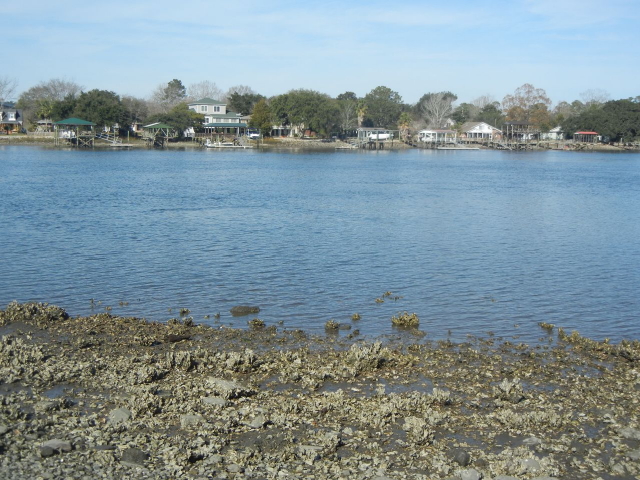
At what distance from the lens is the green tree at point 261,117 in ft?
417

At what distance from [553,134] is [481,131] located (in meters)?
22.1

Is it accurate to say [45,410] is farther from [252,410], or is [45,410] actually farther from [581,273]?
[581,273]

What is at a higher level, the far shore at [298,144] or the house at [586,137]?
the house at [586,137]

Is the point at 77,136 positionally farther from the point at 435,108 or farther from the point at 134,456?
the point at 134,456

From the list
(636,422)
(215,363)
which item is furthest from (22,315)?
(636,422)

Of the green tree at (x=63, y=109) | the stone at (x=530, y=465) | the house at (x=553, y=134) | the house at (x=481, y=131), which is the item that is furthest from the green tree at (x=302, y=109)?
the stone at (x=530, y=465)

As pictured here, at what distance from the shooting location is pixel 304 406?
39.2ft

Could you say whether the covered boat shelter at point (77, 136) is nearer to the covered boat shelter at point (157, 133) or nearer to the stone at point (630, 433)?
the covered boat shelter at point (157, 133)

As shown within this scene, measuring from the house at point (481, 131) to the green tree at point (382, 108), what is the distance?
18.8 meters

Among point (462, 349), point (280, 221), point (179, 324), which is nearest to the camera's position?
point (462, 349)

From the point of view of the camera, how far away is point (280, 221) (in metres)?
37.0

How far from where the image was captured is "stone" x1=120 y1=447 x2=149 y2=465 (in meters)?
9.73

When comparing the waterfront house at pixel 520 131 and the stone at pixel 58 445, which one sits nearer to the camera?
the stone at pixel 58 445

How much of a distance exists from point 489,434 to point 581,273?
1559cm
